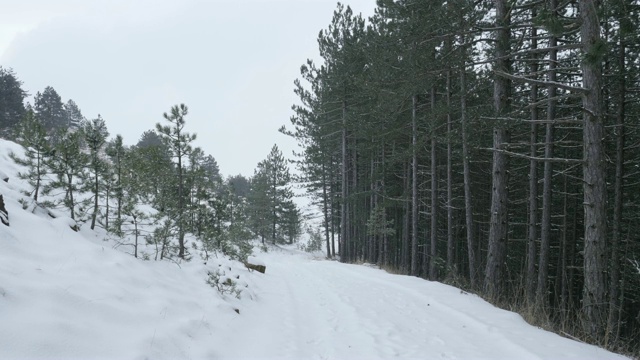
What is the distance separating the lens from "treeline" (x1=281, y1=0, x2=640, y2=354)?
532cm

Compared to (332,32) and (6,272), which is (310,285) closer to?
(6,272)

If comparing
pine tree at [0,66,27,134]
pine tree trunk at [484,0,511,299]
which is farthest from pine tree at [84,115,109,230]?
pine tree at [0,66,27,134]

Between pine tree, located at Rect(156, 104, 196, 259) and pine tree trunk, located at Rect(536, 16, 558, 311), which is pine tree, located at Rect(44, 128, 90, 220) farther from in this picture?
pine tree trunk, located at Rect(536, 16, 558, 311)

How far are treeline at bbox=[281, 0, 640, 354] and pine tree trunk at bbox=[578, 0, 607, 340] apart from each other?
0.02 metres

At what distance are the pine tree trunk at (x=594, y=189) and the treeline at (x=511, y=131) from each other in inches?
0.8

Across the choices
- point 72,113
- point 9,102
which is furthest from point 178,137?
point 72,113

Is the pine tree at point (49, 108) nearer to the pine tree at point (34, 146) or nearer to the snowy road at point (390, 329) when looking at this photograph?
the pine tree at point (34, 146)

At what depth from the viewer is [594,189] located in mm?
5258

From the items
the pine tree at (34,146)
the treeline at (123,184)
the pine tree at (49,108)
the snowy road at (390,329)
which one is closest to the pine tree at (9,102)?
the pine tree at (49,108)

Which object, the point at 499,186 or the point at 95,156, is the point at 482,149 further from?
the point at 95,156

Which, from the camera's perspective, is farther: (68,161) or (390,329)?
(68,161)

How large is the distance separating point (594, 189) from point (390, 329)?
14.0 feet

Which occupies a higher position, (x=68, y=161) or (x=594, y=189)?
(x=68, y=161)

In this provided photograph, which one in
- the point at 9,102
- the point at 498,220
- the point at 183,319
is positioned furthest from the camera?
the point at 9,102
